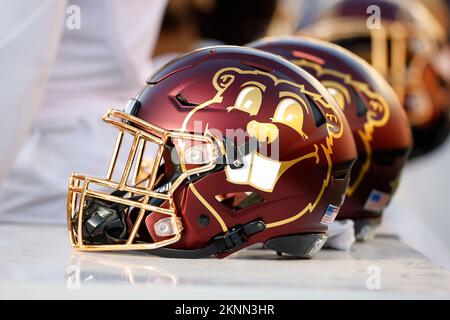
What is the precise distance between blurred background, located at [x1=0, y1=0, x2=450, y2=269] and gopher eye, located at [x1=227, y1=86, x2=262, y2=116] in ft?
2.17

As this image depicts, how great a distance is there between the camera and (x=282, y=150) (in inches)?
62.1

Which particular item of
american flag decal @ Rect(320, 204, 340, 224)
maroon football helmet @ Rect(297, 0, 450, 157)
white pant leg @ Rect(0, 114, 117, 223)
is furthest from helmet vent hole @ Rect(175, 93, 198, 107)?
maroon football helmet @ Rect(297, 0, 450, 157)

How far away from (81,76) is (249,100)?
1.06 metres

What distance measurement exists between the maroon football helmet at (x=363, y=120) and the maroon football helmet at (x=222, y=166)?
258 millimetres

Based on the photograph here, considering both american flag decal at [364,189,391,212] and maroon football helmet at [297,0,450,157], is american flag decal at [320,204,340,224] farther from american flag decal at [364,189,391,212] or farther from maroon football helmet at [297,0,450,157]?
maroon football helmet at [297,0,450,157]

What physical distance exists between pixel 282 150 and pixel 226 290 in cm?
35

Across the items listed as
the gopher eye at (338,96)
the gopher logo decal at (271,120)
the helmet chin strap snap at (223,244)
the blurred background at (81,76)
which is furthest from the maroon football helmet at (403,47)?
the helmet chin strap snap at (223,244)

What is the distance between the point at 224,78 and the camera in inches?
62.7

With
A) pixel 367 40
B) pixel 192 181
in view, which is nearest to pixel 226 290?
pixel 192 181

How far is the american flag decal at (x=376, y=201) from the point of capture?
1.93 m

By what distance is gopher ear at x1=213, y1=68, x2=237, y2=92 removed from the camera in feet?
5.20

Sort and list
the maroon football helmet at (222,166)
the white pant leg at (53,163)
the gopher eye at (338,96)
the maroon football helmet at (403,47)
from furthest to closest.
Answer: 1. the maroon football helmet at (403,47)
2. the white pant leg at (53,163)
3. the gopher eye at (338,96)
4. the maroon football helmet at (222,166)

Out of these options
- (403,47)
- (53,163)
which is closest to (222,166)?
(53,163)

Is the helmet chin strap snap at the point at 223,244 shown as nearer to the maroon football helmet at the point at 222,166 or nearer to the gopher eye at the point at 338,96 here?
the maroon football helmet at the point at 222,166
